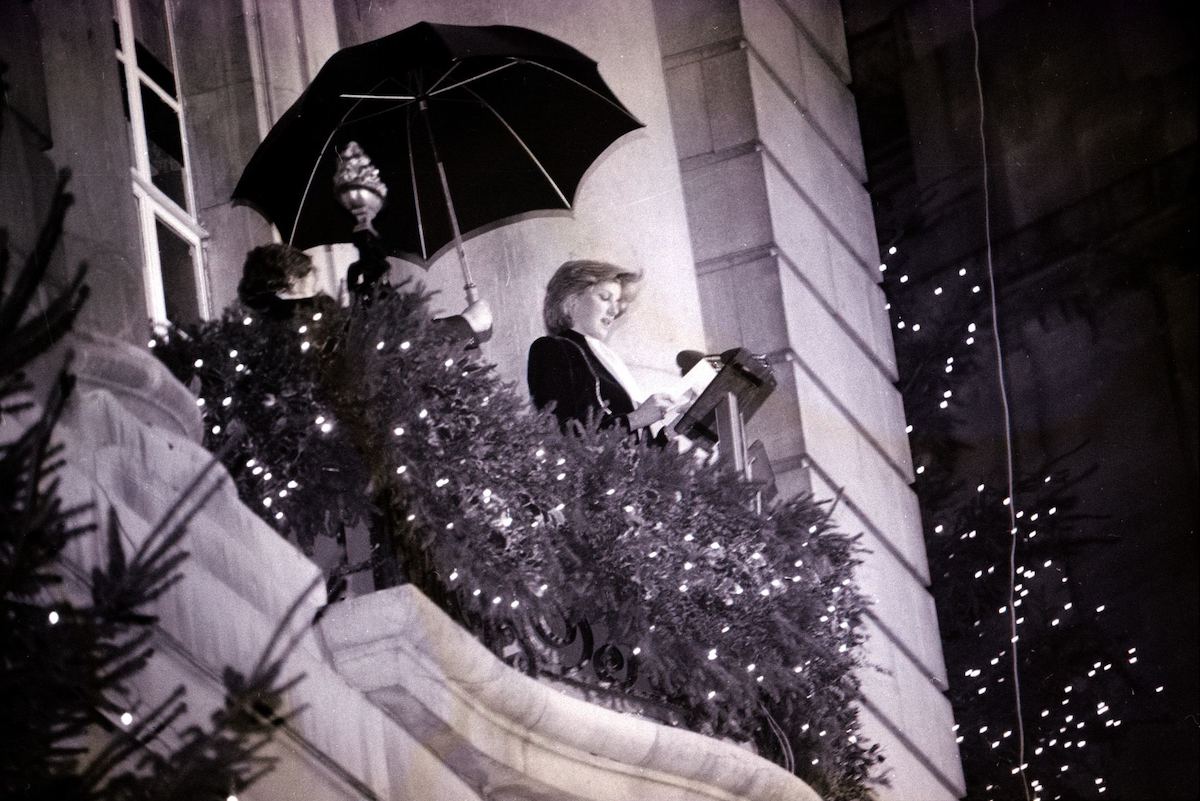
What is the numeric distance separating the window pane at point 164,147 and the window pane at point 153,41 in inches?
Result: 5.7

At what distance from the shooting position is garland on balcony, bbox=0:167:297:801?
14.3ft

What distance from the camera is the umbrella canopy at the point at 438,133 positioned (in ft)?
29.7

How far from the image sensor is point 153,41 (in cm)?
A: 1048

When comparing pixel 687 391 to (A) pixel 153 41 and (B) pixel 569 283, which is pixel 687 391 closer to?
(B) pixel 569 283

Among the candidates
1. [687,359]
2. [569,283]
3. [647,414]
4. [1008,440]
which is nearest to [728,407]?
[647,414]

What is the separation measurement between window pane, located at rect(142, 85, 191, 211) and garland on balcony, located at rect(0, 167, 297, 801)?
564cm

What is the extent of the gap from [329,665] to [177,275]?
3774mm

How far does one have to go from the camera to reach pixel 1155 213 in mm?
13156

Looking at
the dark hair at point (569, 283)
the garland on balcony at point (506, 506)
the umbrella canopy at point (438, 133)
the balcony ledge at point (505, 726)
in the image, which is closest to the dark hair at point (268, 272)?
the garland on balcony at point (506, 506)

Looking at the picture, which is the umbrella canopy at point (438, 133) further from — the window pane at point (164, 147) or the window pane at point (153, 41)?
the window pane at point (153, 41)

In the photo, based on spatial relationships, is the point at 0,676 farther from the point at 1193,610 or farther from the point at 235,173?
the point at 1193,610

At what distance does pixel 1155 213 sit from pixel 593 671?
21.7ft

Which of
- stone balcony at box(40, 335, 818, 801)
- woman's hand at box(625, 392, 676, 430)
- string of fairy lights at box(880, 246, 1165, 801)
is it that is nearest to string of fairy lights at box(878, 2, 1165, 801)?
string of fairy lights at box(880, 246, 1165, 801)

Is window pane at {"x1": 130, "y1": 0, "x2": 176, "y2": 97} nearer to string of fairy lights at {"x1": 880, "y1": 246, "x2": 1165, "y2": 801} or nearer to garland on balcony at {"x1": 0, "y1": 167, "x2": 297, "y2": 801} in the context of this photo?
string of fairy lights at {"x1": 880, "y1": 246, "x2": 1165, "y2": 801}
